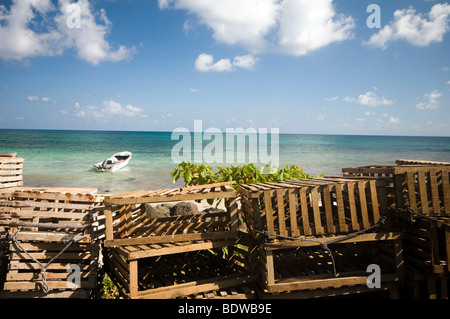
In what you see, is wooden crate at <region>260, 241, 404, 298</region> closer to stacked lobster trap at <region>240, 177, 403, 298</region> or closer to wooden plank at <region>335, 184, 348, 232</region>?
stacked lobster trap at <region>240, 177, 403, 298</region>

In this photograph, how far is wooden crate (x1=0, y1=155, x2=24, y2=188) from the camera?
5.28 metres

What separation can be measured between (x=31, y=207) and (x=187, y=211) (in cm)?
506

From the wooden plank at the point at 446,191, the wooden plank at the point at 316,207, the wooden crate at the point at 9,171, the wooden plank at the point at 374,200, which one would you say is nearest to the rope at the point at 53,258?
the wooden crate at the point at 9,171

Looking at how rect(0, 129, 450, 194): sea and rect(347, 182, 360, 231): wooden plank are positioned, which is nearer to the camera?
rect(347, 182, 360, 231): wooden plank

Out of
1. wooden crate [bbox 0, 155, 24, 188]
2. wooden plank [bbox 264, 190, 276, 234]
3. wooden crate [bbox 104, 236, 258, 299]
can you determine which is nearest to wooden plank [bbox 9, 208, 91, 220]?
wooden crate [bbox 104, 236, 258, 299]

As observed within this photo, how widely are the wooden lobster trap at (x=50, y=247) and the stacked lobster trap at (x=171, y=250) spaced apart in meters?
0.37

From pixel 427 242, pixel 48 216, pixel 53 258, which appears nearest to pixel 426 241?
pixel 427 242

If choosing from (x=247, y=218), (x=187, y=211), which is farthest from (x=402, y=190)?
(x=187, y=211)

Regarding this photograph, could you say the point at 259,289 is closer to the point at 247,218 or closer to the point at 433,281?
the point at 247,218

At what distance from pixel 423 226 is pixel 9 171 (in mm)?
6939

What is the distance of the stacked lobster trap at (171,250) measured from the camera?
12.2 feet

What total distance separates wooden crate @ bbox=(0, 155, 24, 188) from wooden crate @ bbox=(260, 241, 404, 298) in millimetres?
4973

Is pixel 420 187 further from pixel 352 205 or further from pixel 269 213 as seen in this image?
pixel 269 213

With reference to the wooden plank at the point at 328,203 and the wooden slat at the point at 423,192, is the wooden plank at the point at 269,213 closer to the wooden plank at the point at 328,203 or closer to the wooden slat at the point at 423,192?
the wooden plank at the point at 328,203
